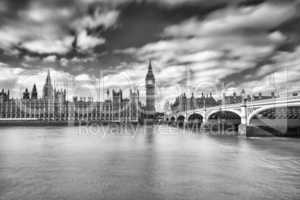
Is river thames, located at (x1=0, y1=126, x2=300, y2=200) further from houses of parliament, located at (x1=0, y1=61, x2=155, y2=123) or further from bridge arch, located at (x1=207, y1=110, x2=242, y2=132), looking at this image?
houses of parliament, located at (x1=0, y1=61, x2=155, y2=123)

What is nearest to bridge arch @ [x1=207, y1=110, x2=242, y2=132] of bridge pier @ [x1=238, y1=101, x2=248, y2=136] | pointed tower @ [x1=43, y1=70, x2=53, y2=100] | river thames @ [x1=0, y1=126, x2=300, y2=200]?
bridge pier @ [x1=238, y1=101, x2=248, y2=136]

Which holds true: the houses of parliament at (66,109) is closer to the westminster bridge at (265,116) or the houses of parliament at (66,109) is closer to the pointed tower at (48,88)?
the pointed tower at (48,88)

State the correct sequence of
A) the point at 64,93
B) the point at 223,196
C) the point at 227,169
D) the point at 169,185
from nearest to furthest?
the point at 223,196 < the point at 169,185 < the point at 227,169 < the point at 64,93

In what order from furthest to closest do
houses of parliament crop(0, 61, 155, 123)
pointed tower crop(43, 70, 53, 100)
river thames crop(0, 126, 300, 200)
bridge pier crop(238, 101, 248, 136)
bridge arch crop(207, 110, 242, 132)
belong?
pointed tower crop(43, 70, 53, 100), houses of parliament crop(0, 61, 155, 123), bridge arch crop(207, 110, 242, 132), bridge pier crop(238, 101, 248, 136), river thames crop(0, 126, 300, 200)

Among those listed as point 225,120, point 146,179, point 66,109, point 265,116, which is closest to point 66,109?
point 66,109

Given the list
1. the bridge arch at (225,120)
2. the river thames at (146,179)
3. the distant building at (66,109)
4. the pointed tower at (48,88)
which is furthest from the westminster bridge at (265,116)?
the pointed tower at (48,88)

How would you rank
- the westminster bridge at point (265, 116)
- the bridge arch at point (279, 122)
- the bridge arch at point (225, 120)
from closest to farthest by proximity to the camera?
1. the westminster bridge at point (265, 116)
2. the bridge arch at point (279, 122)
3. the bridge arch at point (225, 120)

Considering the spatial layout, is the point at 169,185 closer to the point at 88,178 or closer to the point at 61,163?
the point at 88,178

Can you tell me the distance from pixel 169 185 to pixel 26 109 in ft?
424

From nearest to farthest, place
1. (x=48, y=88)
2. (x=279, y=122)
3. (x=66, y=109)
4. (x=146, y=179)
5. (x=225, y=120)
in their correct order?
(x=146, y=179) < (x=279, y=122) < (x=225, y=120) < (x=66, y=109) < (x=48, y=88)

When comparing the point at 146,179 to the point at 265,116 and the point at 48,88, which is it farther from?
the point at 48,88

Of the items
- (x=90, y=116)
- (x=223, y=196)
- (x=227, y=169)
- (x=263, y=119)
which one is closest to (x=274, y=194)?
(x=223, y=196)

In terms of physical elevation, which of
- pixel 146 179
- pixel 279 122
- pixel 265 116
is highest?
pixel 265 116

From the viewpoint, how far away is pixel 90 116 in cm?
11750
